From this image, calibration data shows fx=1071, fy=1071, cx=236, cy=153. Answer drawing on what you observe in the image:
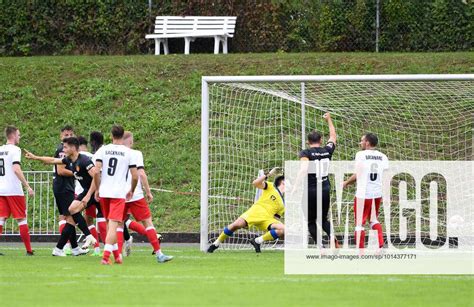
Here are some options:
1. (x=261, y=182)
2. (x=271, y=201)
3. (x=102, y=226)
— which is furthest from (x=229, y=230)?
(x=102, y=226)

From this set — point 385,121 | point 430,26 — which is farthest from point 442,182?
point 430,26

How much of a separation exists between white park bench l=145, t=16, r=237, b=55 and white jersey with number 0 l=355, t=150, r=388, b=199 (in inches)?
554

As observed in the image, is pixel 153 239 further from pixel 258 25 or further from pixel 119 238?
pixel 258 25

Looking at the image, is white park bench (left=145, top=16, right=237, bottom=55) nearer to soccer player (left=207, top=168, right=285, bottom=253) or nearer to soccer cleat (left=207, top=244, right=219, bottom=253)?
soccer player (left=207, top=168, right=285, bottom=253)

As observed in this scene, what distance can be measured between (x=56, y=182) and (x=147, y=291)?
6807mm

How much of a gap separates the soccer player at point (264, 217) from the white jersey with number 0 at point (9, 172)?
337cm

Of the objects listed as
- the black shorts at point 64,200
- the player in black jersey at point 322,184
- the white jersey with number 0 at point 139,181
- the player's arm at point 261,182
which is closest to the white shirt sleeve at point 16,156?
the black shorts at point 64,200

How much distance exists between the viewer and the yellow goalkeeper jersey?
17.9 metres

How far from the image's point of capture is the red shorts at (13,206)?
685 inches

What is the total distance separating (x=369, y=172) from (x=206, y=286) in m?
5.59

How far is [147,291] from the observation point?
11.4 meters

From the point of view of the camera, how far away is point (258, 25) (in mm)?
30859

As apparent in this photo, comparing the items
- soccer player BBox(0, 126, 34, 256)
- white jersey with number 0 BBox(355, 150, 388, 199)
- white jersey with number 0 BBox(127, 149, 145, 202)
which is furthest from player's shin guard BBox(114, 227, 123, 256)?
white jersey with number 0 BBox(355, 150, 388, 199)

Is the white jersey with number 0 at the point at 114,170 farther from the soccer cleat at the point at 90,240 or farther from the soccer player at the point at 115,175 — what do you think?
the soccer cleat at the point at 90,240
